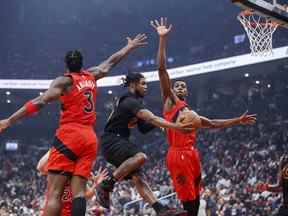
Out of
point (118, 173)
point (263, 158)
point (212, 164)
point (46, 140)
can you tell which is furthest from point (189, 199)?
point (46, 140)

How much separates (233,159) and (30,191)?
32.5ft

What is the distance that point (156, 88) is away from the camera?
31.0 m

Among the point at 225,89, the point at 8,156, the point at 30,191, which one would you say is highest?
the point at 225,89

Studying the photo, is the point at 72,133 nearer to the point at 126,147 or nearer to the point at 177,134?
the point at 126,147

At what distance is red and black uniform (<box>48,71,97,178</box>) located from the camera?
16.6 ft

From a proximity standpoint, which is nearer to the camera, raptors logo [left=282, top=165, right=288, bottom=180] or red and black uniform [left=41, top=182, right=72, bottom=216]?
red and black uniform [left=41, top=182, right=72, bottom=216]

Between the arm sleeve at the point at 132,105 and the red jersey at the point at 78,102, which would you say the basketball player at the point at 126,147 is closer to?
the arm sleeve at the point at 132,105

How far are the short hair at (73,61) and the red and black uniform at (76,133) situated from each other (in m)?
0.07

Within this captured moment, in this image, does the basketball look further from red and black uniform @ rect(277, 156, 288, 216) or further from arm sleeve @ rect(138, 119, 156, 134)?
red and black uniform @ rect(277, 156, 288, 216)

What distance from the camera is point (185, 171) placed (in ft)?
20.7

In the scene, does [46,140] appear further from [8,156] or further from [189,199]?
[189,199]

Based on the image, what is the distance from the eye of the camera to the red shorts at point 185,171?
6238 millimetres

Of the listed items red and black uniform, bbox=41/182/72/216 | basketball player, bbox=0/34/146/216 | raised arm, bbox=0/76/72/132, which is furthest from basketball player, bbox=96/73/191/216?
raised arm, bbox=0/76/72/132

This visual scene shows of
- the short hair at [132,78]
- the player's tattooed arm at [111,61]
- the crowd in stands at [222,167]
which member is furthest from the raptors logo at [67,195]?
the crowd in stands at [222,167]
